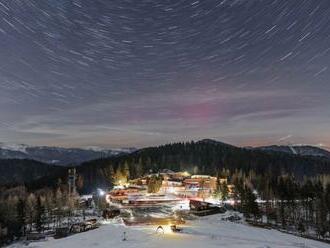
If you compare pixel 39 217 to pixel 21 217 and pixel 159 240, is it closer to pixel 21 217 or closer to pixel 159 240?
pixel 21 217

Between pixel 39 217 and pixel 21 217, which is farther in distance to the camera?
pixel 39 217

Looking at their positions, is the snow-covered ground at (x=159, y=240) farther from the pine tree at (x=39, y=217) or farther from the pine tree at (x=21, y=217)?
the pine tree at (x=39, y=217)

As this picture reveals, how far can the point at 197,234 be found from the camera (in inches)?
2798

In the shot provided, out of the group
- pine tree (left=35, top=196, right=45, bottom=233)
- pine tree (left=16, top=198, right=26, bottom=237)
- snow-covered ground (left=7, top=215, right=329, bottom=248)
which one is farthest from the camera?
pine tree (left=35, top=196, right=45, bottom=233)

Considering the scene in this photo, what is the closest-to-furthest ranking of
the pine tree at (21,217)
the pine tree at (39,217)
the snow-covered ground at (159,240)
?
the snow-covered ground at (159,240) < the pine tree at (21,217) < the pine tree at (39,217)

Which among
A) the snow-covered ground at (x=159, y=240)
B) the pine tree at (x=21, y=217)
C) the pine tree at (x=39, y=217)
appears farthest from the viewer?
the pine tree at (x=39, y=217)

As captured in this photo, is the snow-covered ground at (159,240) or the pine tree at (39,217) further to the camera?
the pine tree at (39,217)

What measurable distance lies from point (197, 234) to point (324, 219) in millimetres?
61470

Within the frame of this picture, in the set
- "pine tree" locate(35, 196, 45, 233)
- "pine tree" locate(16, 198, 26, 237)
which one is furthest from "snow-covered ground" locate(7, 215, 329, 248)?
"pine tree" locate(35, 196, 45, 233)

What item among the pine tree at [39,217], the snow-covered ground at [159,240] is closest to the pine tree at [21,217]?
the pine tree at [39,217]

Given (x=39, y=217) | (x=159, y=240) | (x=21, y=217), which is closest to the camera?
(x=159, y=240)

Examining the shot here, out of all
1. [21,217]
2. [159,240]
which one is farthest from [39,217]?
[159,240]

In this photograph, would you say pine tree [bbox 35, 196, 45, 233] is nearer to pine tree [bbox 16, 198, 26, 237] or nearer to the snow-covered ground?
pine tree [bbox 16, 198, 26, 237]

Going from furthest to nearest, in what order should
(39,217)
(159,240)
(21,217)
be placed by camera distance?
(39,217)
(21,217)
(159,240)
